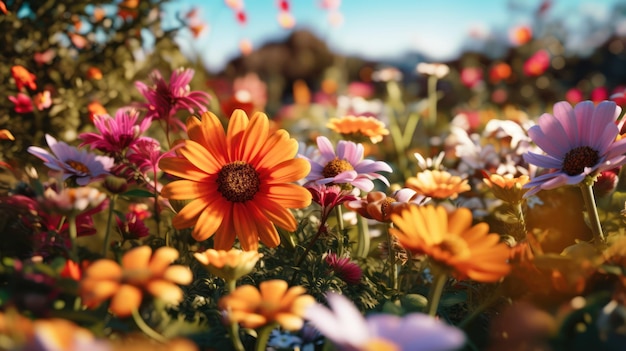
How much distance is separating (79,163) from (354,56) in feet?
28.6

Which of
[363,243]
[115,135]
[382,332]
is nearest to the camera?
[382,332]

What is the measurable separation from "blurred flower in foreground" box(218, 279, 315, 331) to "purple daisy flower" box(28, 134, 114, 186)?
0.46 meters

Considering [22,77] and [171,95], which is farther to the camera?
[22,77]

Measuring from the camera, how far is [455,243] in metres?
0.62

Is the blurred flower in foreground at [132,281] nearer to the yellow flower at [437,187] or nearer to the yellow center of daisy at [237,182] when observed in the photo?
the yellow center of daisy at [237,182]


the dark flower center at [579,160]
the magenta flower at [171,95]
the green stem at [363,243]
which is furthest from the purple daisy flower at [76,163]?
the dark flower center at [579,160]

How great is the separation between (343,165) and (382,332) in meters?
0.54

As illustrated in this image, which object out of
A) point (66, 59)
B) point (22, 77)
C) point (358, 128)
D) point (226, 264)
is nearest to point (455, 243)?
point (226, 264)

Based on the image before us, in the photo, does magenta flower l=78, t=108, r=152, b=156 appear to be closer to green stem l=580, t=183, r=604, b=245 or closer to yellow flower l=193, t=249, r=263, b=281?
yellow flower l=193, t=249, r=263, b=281

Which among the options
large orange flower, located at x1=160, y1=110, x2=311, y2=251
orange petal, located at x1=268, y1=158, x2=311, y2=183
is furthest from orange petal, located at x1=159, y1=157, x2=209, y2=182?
orange petal, located at x1=268, y1=158, x2=311, y2=183

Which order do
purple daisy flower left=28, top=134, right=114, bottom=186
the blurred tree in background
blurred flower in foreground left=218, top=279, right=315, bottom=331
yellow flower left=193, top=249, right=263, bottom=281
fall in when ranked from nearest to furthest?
1. blurred flower in foreground left=218, top=279, right=315, bottom=331
2. yellow flower left=193, top=249, right=263, bottom=281
3. purple daisy flower left=28, top=134, right=114, bottom=186
4. the blurred tree in background

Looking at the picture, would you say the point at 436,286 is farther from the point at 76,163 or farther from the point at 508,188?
the point at 76,163

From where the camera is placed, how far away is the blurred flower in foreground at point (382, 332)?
45cm

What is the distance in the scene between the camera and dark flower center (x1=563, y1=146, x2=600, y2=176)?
0.85 m
